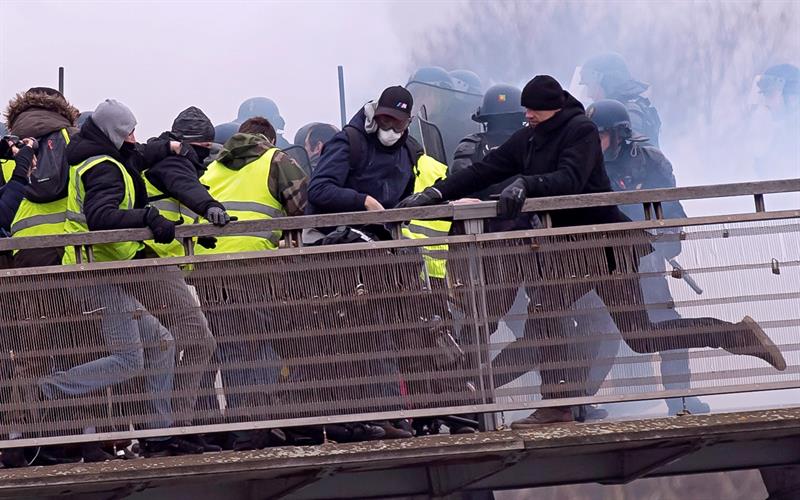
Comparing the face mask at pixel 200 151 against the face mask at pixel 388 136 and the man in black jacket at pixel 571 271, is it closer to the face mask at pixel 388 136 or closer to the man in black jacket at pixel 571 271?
the face mask at pixel 388 136

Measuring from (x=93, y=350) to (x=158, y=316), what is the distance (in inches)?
13.1

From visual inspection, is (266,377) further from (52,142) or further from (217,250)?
(52,142)

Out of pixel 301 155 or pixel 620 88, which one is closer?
pixel 301 155

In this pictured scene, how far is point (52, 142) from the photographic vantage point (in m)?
8.26

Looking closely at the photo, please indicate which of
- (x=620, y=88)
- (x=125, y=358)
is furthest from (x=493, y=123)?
(x=125, y=358)

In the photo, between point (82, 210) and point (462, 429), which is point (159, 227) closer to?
point (82, 210)

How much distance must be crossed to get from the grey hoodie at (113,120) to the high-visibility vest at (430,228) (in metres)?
1.41

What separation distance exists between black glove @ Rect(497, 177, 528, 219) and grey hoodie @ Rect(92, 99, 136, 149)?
1796mm

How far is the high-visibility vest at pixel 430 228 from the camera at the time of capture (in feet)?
25.5

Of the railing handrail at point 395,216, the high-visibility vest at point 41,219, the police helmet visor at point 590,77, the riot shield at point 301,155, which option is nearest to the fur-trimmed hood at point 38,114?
the high-visibility vest at point 41,219

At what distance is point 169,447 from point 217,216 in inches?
43.8

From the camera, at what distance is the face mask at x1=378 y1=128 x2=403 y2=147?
27.4 ft

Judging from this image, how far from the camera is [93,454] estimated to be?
7820 millimetres

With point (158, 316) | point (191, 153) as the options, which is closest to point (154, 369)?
point (158, 316)
